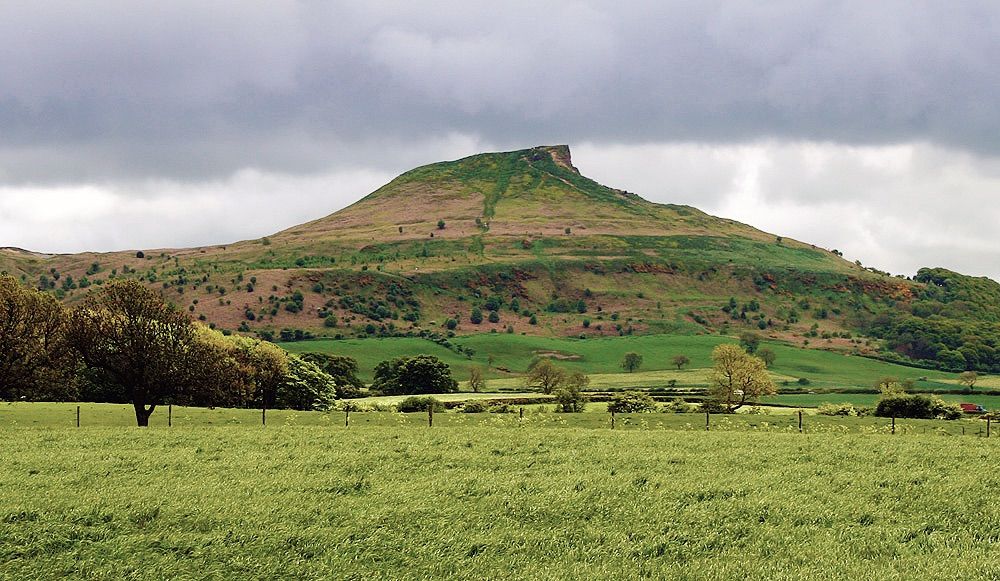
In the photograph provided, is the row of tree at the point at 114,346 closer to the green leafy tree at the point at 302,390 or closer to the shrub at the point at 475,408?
the green leafy tree at the point at 302,390

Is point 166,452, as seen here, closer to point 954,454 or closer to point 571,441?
point 571,441

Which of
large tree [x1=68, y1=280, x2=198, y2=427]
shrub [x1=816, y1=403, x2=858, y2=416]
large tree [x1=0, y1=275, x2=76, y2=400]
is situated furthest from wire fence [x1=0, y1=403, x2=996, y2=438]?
shrub [x1=816, y1=403, x2=858, y2=416]

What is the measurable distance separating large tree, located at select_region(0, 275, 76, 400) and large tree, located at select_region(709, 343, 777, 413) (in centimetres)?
7936

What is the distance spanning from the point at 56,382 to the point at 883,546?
6363cm

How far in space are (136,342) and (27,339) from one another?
1191 centimetres

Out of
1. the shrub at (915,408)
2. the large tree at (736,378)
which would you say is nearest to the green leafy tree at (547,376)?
the large tree at (736,378)

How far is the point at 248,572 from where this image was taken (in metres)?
16.7

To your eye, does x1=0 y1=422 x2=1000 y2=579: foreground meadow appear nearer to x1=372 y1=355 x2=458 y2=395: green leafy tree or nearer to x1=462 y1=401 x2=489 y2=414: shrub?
x1=462 y1=401 x2=489 y2=414: shrub

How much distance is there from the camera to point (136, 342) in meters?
51.9

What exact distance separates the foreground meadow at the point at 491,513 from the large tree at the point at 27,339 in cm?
3023

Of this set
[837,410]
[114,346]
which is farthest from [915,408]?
[114,346]

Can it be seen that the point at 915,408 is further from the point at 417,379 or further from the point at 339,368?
the point at 339,368

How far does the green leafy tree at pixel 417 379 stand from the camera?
433 feet

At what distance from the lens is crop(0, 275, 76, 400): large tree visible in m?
56.9
